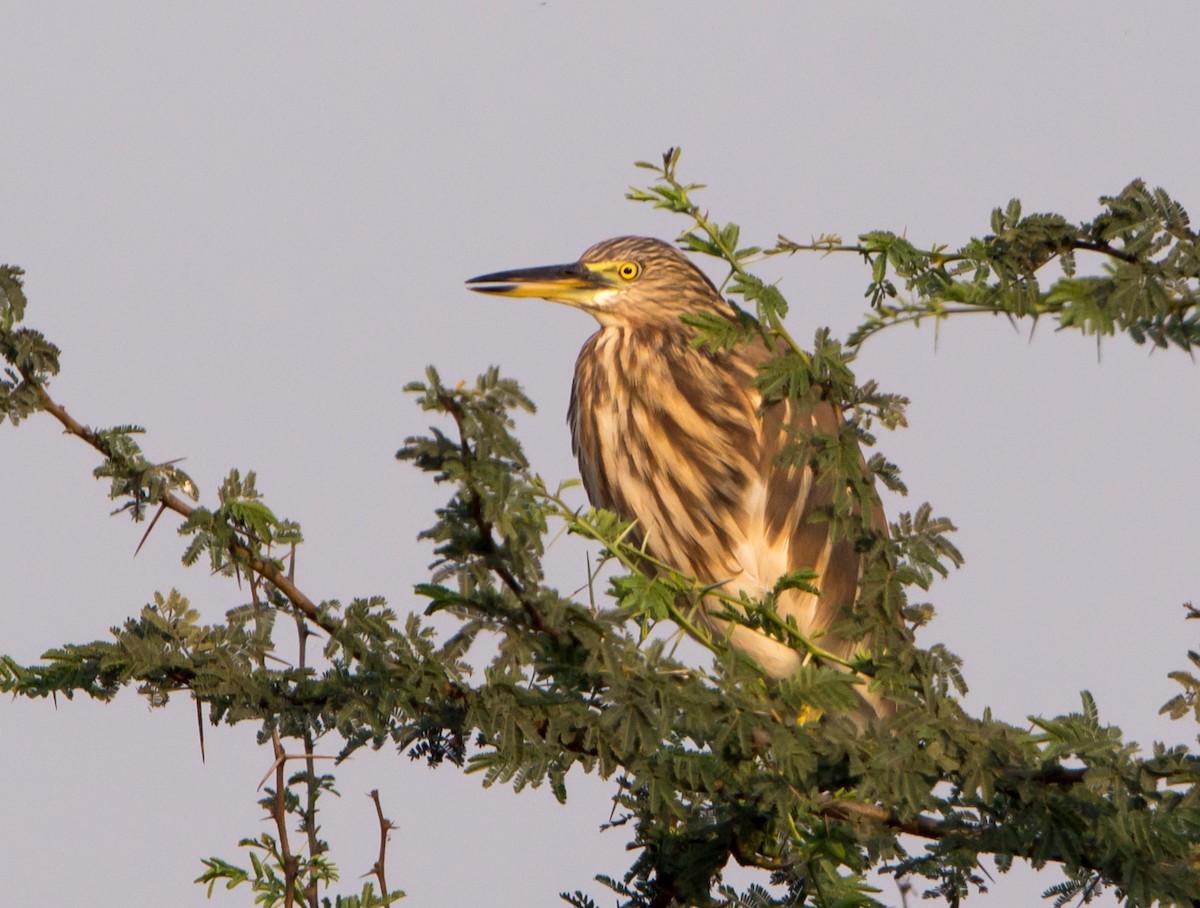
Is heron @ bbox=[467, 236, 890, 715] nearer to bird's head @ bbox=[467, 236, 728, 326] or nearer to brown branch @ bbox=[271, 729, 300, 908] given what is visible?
bird's head @ bbox=[467, 236, 728, 326]

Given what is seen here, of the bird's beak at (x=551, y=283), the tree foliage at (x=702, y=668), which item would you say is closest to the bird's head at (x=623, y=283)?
the bird's beak at (x=551, y=283)

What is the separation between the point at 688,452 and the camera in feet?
16.4

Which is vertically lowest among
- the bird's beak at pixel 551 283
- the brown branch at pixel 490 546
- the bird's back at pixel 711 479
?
the brown branch at pixel 490 546

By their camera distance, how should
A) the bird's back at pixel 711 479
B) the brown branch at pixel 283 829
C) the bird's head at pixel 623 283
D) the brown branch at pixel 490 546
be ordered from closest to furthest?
1. the brown branch at pixel 490 546
2. the brown branch at pixel 283 829
3. the bird's back at pixel 711 479
4. the bird's head at pixel 623 283

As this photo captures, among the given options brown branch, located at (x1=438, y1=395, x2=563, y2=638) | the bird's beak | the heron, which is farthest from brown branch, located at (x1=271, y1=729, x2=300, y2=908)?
the bird's beak

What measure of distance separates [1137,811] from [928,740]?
12.7 inches

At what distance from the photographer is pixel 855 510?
273 centimetres

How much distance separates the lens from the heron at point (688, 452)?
478 cm

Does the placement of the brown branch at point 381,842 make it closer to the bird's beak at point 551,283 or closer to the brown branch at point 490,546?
the brown branch at point 490,546

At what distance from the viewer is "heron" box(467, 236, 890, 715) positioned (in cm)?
478

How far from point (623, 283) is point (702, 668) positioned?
128 inches

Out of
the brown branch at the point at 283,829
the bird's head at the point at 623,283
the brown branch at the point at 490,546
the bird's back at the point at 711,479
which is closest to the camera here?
the brown branch at the point at 490,546

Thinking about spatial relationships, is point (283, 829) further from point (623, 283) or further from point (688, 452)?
point (623, 283)

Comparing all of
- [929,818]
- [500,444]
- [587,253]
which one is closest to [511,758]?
[500,444]
